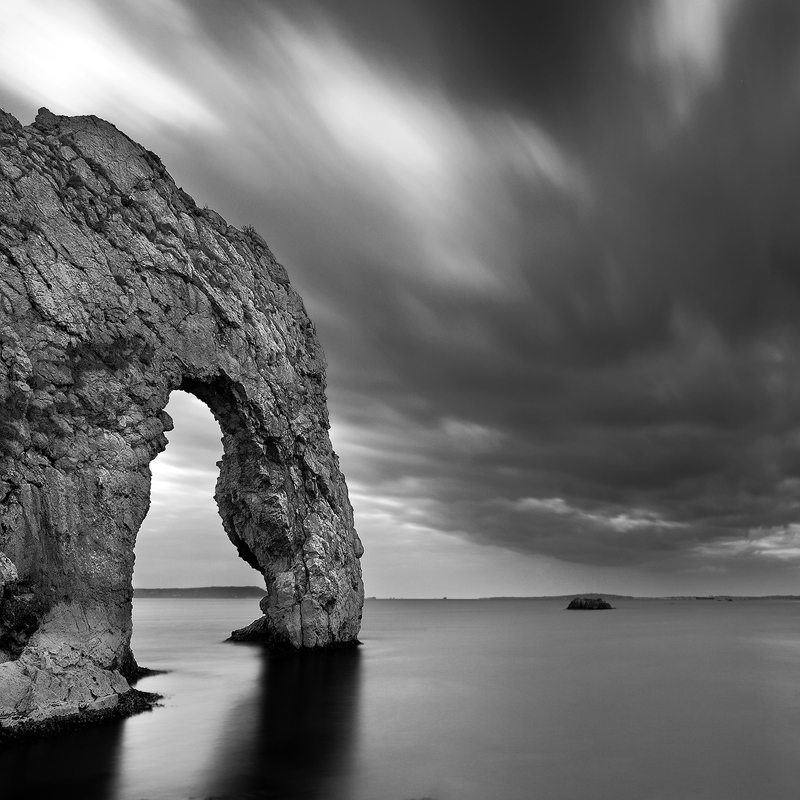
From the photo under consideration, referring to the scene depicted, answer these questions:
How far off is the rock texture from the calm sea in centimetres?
304

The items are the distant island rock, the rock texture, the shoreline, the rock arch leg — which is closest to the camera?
the shoreline

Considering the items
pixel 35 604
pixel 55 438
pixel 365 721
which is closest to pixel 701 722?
pixel 365 721

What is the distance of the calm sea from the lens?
1345 centimetres

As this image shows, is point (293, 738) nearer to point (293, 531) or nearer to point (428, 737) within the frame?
point (428, 737)

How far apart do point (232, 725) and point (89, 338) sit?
13229 millimetres

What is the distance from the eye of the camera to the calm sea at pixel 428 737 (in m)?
13.4

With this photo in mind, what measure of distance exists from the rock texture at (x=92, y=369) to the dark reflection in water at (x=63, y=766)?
958 millimetres

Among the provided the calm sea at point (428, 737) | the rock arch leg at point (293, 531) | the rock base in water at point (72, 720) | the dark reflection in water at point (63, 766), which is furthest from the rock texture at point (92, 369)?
the calm sea at point (428, 737)

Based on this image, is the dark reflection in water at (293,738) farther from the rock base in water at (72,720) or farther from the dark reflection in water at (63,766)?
the rock base in water at (72,720)

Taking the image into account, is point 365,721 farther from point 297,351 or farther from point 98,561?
point 297,351

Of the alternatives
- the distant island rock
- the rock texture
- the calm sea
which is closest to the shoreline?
the rock texture

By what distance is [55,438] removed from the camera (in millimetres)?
18984

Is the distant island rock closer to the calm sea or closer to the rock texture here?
the calm sea

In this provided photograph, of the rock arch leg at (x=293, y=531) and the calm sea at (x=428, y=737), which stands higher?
the rock arch leg at (x=293, y=531)
